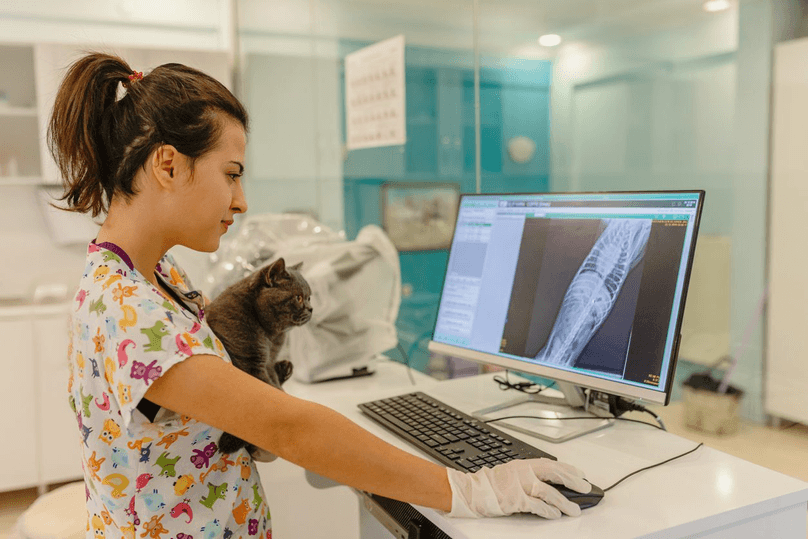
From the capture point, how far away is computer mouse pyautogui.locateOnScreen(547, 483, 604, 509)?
2.89 feet

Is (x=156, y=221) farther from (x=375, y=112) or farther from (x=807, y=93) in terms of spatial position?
(x=375, y=112)

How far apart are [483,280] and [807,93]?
65 centimetres

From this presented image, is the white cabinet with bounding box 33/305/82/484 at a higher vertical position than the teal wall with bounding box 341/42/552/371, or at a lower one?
lower

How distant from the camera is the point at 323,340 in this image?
68.7 inches

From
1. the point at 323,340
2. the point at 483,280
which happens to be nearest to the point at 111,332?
the point at 483,280

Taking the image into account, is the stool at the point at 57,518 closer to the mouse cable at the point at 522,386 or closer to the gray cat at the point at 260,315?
the gray cat at the point at 260,315

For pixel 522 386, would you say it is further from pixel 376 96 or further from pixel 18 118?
pixel 18 118

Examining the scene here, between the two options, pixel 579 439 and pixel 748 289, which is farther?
pixel 748 289

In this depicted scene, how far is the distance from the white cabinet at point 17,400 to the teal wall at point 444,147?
1.52 metres

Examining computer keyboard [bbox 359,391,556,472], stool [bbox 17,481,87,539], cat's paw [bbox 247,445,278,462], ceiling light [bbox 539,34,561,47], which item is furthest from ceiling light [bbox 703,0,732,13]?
stool [bbox 17,481,87,539]

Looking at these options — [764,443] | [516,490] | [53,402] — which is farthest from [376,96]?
[53,402]

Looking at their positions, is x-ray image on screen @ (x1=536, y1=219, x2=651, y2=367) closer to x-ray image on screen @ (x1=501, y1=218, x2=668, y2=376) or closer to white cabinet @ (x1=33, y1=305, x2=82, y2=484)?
x-ray image on screen @ (x1=501, y1=218, x2=668, y2=376)

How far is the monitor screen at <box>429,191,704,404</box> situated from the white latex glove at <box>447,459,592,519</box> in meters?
0.23

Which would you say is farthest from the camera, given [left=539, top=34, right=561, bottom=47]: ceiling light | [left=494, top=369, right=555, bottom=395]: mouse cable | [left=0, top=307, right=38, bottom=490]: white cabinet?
[left=0, top=307, right=38, bottom=490]: white cabinet
